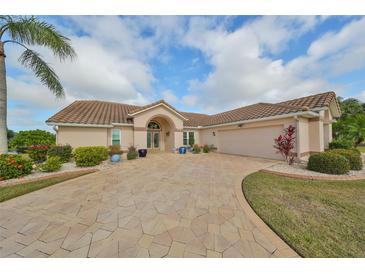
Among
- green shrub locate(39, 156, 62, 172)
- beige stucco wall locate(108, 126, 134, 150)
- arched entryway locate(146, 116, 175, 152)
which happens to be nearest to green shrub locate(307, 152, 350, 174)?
arched entryway locate(146, 116, 175, 152)

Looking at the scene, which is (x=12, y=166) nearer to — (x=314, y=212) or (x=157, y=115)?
(x=157, y=115)

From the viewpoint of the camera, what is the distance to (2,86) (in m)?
6.82

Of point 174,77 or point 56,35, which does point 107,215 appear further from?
point 174,77

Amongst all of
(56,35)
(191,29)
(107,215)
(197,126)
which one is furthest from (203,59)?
(107,215)

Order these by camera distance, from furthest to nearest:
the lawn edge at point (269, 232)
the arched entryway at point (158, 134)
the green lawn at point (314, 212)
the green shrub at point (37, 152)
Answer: the arched entryway at point (158, 134), the green shrub at point (37, 152), the green lawn at point (314, 212), the lawn edge at point (269, 232)

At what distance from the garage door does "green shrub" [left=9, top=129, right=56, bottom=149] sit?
24980 millimetres

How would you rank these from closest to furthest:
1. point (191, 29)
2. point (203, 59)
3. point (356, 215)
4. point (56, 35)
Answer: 1. point (356, 215)
2. point (56, 35)
3. point (191, 29)
4. point (203, 59)

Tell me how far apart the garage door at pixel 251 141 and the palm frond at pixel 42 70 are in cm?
1443

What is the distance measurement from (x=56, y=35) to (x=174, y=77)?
9.96 m

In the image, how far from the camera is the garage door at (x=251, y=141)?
11.1 m

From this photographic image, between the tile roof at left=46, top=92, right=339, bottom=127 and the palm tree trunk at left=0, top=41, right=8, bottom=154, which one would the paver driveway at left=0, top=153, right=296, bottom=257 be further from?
the tile roof at left=46, top=92, right=339, bottom=127

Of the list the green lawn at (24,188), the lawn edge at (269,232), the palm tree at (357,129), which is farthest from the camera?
the palm tree at (357,129)

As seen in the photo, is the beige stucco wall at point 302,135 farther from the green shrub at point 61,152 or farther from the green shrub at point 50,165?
the green shrub at point 61,152

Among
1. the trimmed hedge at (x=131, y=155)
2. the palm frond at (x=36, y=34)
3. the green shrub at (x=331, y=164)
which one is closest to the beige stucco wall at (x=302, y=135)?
the green shrub at (x=331, y=164)
